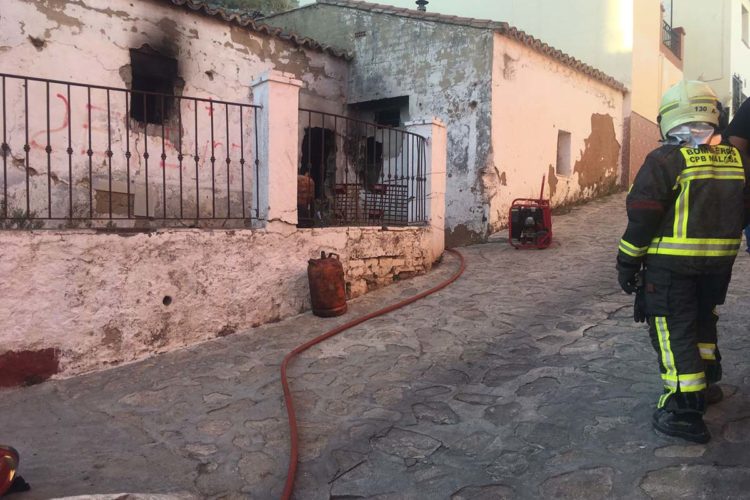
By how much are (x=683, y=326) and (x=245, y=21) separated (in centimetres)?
802

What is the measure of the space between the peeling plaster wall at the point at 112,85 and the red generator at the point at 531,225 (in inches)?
154

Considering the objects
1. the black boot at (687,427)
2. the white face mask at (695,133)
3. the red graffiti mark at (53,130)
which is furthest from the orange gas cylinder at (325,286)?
the red graffiti mark at (53,130)

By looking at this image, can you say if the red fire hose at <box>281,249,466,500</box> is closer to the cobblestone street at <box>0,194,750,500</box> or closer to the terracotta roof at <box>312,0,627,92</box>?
the cobblestone street at <box>0,194,750,500</box>

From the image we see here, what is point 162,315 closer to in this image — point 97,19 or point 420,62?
point 97,19

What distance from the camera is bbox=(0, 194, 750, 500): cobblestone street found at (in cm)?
272

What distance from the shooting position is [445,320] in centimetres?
529

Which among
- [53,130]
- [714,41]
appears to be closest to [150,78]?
[53,130]

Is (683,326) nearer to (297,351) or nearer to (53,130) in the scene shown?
(297,351)

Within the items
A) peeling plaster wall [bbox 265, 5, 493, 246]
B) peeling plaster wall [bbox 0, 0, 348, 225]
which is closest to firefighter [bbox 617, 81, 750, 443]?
peeling plaster wall [bbox 0, 0, 348, 225]

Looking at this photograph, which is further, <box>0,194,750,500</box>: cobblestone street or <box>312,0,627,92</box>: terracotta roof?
<box>312,0,627,92</box>: terracotta roof

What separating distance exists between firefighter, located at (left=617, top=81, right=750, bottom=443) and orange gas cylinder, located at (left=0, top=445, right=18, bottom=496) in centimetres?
300

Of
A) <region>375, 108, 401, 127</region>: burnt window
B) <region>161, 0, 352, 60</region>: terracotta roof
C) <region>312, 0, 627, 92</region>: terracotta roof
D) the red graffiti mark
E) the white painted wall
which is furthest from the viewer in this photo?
the white painted wall

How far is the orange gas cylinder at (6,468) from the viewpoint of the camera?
2377mm

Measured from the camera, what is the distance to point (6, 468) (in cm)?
239
